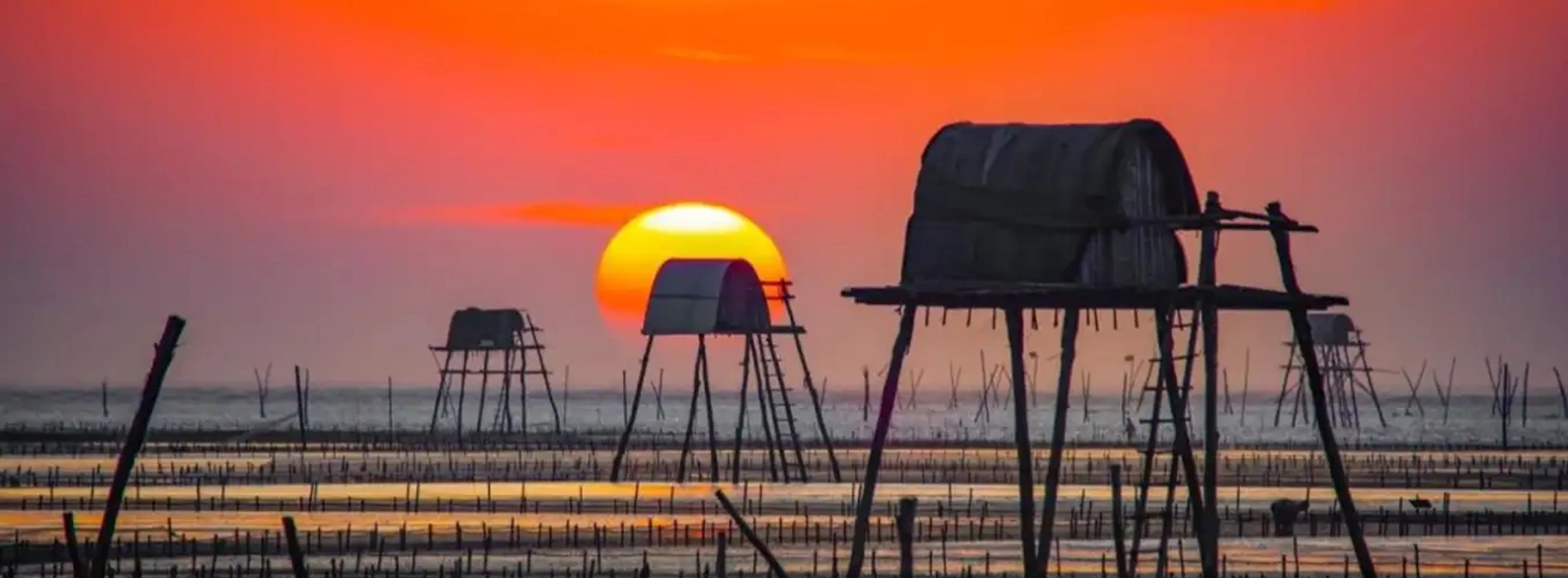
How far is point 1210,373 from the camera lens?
146 feet

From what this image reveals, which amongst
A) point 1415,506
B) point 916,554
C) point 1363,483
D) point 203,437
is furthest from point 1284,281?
point 203,437

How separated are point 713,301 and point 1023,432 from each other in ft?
138

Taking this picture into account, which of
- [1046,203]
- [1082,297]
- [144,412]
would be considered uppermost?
[1046,203]

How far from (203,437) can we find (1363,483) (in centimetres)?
7349

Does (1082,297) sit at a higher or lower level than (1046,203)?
lower

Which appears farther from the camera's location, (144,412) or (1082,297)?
(1082,297)

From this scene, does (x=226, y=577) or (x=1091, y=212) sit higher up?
(x=1091, y=212)

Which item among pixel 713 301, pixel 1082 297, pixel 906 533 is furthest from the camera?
pixel 713 301

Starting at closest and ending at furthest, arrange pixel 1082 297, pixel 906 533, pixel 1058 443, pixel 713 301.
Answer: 1. pixel 906 533
2. pixel 1082 297
3. pixel 1058 443
4. pixel 713 301

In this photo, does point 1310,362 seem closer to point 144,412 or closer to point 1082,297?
point 1082,297

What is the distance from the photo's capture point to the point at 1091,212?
45.9 metres

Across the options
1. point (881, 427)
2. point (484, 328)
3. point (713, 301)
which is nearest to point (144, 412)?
point (881, 427)

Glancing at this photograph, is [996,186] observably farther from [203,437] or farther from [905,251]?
[203,437]

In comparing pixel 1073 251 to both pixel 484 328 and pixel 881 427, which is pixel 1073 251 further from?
pixel 484 328
